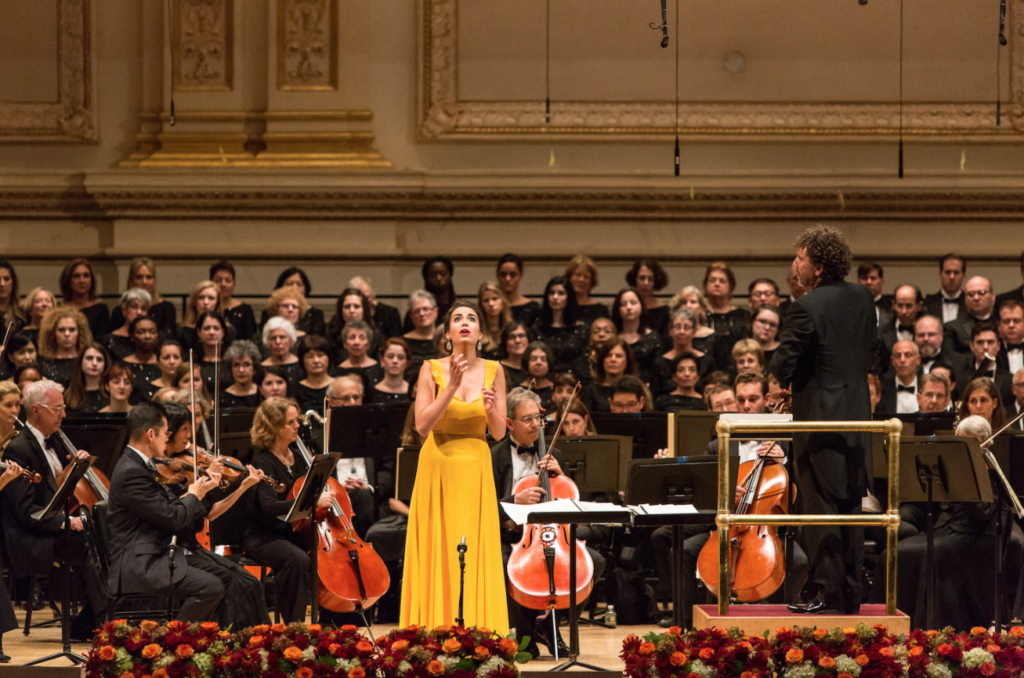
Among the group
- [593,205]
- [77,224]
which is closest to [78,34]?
[77,224]

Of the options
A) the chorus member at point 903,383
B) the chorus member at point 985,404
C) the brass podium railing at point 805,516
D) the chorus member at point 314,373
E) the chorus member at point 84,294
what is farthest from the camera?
the chorus member at point 84,294

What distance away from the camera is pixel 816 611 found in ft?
14.6

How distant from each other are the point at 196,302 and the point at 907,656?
5.89 m

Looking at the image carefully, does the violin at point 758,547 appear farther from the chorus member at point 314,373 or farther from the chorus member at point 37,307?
the chorus member at point 37,307

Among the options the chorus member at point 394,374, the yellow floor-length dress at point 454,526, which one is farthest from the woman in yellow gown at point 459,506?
the chorus member at point 394,374

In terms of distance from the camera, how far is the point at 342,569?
20.5 ft

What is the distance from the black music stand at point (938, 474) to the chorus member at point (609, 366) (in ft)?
7.40

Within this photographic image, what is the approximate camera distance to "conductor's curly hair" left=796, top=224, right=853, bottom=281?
452 cm

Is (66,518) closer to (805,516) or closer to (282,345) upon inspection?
(282,345)

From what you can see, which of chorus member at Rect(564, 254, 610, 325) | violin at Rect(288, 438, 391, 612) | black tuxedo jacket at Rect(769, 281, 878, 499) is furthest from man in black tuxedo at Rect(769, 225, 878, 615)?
chorus member at Rect(564, 254, 610, 325)

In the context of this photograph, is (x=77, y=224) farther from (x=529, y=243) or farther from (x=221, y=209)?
(x=529, y=243)

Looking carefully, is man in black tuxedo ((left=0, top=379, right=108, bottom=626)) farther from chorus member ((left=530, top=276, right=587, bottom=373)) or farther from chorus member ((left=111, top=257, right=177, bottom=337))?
chorus member ((left=530, top=276, right=587, bottom=373))

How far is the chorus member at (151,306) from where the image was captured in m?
8.97

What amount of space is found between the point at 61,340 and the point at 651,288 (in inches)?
145
